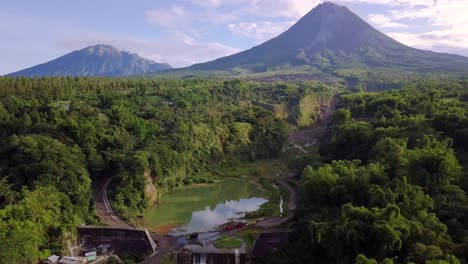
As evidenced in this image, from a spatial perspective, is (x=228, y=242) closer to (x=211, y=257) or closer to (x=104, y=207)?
(x=211, y=257)

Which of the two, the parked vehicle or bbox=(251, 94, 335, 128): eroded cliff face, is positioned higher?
bbox=(251, 94, 335, 128): eroded cliff face

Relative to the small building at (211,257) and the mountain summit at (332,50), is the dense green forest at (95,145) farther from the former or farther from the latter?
the mountain summit at (332,50)

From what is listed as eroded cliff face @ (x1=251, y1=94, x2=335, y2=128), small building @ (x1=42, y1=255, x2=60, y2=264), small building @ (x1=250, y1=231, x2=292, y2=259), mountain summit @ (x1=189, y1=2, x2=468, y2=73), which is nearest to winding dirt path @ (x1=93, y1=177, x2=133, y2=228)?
small building @ (x1=42, y1=255, x2=60, y2=264)

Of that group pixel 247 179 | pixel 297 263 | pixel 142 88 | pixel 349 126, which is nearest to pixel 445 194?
pixel 297 263

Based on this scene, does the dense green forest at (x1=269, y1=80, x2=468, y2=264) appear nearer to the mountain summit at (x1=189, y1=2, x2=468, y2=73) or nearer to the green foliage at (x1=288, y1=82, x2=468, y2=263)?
the green foliage at (x1=288, y1=82, x2=468, y2=263)

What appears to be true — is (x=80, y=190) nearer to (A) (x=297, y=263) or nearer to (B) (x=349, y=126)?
(A) (x=297, y=263)

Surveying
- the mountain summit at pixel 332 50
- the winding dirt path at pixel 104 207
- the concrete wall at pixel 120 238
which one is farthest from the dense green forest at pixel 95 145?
the mountain summit at pixel 332 50
